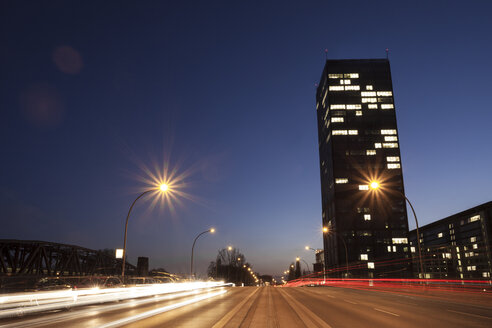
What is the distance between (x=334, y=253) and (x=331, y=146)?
4069cm

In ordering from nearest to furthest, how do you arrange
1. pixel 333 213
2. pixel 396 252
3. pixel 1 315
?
pixel 1 315 < pixel 396 252 < pixel 333 213

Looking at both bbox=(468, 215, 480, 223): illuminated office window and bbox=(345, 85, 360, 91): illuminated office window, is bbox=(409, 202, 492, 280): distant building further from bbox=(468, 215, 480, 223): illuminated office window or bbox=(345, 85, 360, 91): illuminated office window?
bbox=(345, 85, 360, 91): illuminated office window

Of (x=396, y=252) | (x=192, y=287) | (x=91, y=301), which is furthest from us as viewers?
(x=396, y=252)

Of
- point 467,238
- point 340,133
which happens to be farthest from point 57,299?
point 467,238

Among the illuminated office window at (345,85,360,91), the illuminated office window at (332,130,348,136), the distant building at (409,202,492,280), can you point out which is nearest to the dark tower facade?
the illuminated office window at (345,85,360,91)

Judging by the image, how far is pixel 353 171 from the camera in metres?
144

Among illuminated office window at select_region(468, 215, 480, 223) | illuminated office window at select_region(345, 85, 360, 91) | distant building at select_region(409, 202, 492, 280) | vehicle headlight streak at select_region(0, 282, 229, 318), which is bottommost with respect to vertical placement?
vehicle headlight streak at select_region(0, 282, 229, 318)

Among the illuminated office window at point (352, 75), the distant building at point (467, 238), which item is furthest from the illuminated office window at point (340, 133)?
the distant building at point (467, 238)

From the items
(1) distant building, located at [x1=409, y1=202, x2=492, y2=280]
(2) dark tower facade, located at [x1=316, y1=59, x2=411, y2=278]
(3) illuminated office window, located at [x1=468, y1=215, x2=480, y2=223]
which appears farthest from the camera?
(2) dark tower facade, located at [x1=316, y1=59, x2=411, y2=278]

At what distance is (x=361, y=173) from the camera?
143375mm

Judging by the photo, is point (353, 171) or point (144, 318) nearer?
point (144, 318)

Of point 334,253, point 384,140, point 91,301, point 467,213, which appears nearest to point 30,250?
point 91,301

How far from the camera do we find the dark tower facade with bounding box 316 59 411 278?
133250 mm

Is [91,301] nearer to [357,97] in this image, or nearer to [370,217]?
[370,217]
